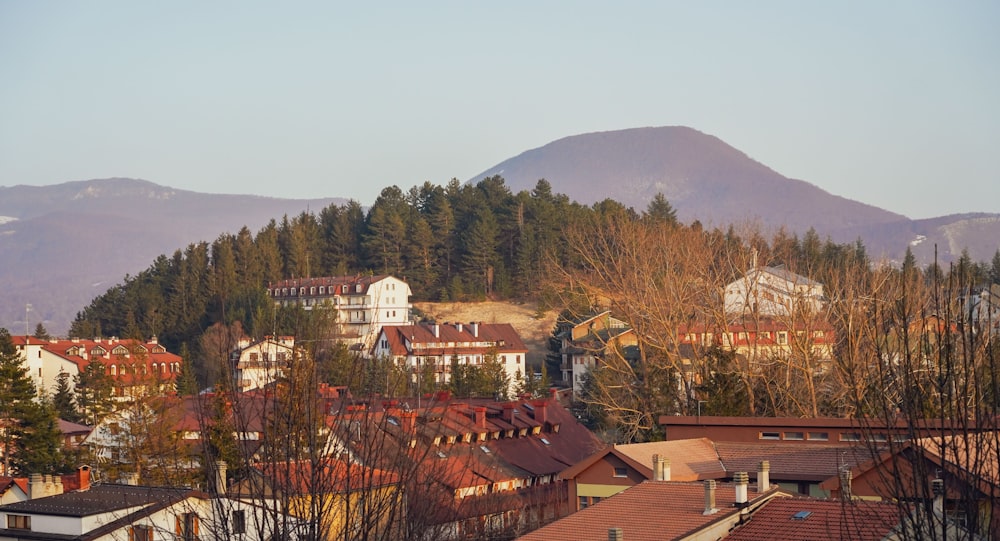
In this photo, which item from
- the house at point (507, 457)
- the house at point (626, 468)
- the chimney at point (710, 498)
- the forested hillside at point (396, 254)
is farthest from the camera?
the forested hillside at point (396, 254)

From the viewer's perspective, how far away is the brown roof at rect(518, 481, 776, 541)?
18297mm

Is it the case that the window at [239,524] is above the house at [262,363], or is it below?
below

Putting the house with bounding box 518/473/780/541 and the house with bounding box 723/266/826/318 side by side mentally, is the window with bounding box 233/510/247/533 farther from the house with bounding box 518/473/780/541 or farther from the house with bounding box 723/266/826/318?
the house with bounding box 723/266/826/318

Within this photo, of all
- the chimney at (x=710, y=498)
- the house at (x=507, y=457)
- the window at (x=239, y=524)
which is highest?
the window at (x=239, y=524)

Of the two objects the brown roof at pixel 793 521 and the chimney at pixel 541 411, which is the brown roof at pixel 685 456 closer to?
the brown roof at pixel 793 521

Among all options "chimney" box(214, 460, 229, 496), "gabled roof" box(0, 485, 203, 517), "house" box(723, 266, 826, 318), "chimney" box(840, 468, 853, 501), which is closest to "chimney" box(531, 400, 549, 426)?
"house" box(723, 266, 826, 318)

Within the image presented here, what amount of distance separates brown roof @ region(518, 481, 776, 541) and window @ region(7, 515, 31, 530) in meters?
11.3

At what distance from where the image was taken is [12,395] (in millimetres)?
42250

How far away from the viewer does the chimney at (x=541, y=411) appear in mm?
46378

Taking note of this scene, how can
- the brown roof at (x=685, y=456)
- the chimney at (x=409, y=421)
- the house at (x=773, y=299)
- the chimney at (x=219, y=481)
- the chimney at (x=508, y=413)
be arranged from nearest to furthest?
the chimney at (x=219, y=481) → the chimney at (x=409, y=421) → the brown roof at (x=685, y=456) → the house at (x=773, y=299) → the chimney at (x=508, y=413)

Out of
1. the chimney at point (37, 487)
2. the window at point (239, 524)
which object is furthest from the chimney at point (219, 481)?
the chimney at point (37, 487)

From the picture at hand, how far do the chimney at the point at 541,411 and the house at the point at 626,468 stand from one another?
59.1ft

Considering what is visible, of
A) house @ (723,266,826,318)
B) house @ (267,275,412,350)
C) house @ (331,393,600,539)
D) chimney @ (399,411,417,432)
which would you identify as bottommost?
house @ (331,393,600,539)

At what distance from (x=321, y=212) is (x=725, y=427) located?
82350mm
